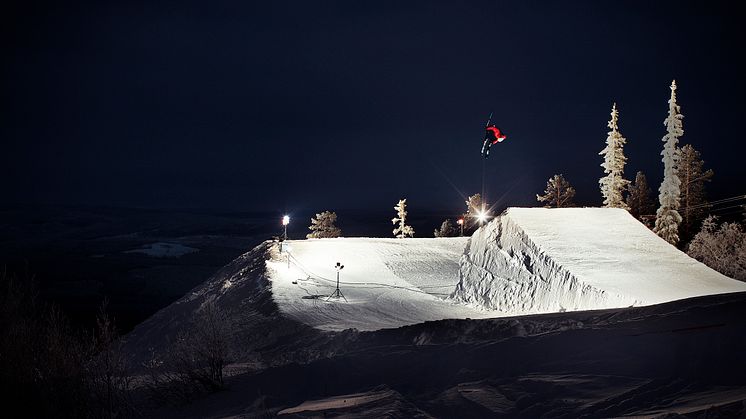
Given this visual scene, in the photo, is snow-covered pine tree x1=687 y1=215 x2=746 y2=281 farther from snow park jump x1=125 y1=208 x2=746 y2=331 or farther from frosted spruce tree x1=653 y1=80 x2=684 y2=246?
snow park jump x1=125 y1=208 x2=746 y2=331

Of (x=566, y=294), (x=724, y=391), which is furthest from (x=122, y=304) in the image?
(x=724, y=391)

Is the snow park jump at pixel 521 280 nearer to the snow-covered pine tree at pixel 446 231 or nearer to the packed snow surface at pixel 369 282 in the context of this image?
the packed snow surface at pixel 369 282

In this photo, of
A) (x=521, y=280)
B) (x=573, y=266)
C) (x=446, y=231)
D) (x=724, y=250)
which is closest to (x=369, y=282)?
(x=521, y=280)

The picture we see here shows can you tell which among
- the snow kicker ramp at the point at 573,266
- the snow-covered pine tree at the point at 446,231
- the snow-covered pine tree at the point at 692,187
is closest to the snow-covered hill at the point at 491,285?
the snow kicker ramp at the point at 573,266

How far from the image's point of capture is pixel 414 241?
44250mm

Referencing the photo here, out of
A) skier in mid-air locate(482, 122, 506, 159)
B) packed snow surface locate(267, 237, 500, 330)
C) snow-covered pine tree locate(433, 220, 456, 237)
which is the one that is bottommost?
packed snow surface locate(267, 237, 500, 330)

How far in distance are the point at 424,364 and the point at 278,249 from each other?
26.8 meters

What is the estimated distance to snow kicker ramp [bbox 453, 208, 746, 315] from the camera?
1948cm

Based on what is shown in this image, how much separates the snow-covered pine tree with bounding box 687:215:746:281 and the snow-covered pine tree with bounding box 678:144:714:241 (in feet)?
21.2

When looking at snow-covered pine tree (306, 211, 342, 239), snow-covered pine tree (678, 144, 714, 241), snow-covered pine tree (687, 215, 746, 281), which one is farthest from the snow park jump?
snow-covered pine tree (306, 211, 342, 239)

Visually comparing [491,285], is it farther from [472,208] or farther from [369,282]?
[472,208]

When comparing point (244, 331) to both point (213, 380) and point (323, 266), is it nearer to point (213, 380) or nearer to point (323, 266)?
point (213, 380)

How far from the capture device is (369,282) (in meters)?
32.2

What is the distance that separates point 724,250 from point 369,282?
23.9 metres
